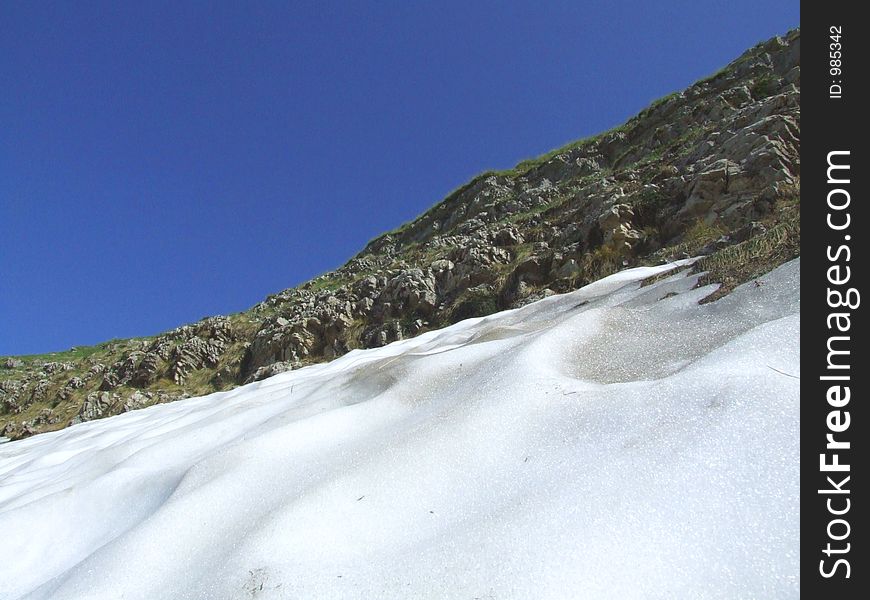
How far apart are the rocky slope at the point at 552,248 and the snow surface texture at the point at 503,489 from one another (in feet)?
4.90

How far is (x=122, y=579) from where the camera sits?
1.69 meters

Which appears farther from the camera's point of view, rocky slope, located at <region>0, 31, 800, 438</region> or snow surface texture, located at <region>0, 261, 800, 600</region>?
rocky slope, located at <region>0, 31, 800, 438</region>

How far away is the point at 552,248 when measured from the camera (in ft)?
33.7

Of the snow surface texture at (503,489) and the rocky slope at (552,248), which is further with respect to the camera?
the rocky slope at (552,248)

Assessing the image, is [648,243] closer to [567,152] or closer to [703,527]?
[703,527]

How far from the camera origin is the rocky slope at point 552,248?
749cm

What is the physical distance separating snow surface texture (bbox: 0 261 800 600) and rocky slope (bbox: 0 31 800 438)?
4.90 feet

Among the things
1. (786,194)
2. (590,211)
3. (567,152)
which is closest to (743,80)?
(567,152)

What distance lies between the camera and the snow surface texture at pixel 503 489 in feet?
3.88

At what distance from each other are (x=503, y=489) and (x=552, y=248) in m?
9.25

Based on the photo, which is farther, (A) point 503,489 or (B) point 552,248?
(B) point 552,248

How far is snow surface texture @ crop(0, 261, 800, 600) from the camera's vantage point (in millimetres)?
1183

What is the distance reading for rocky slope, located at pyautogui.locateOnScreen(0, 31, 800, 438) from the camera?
7488mm

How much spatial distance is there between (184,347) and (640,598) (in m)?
16.5
